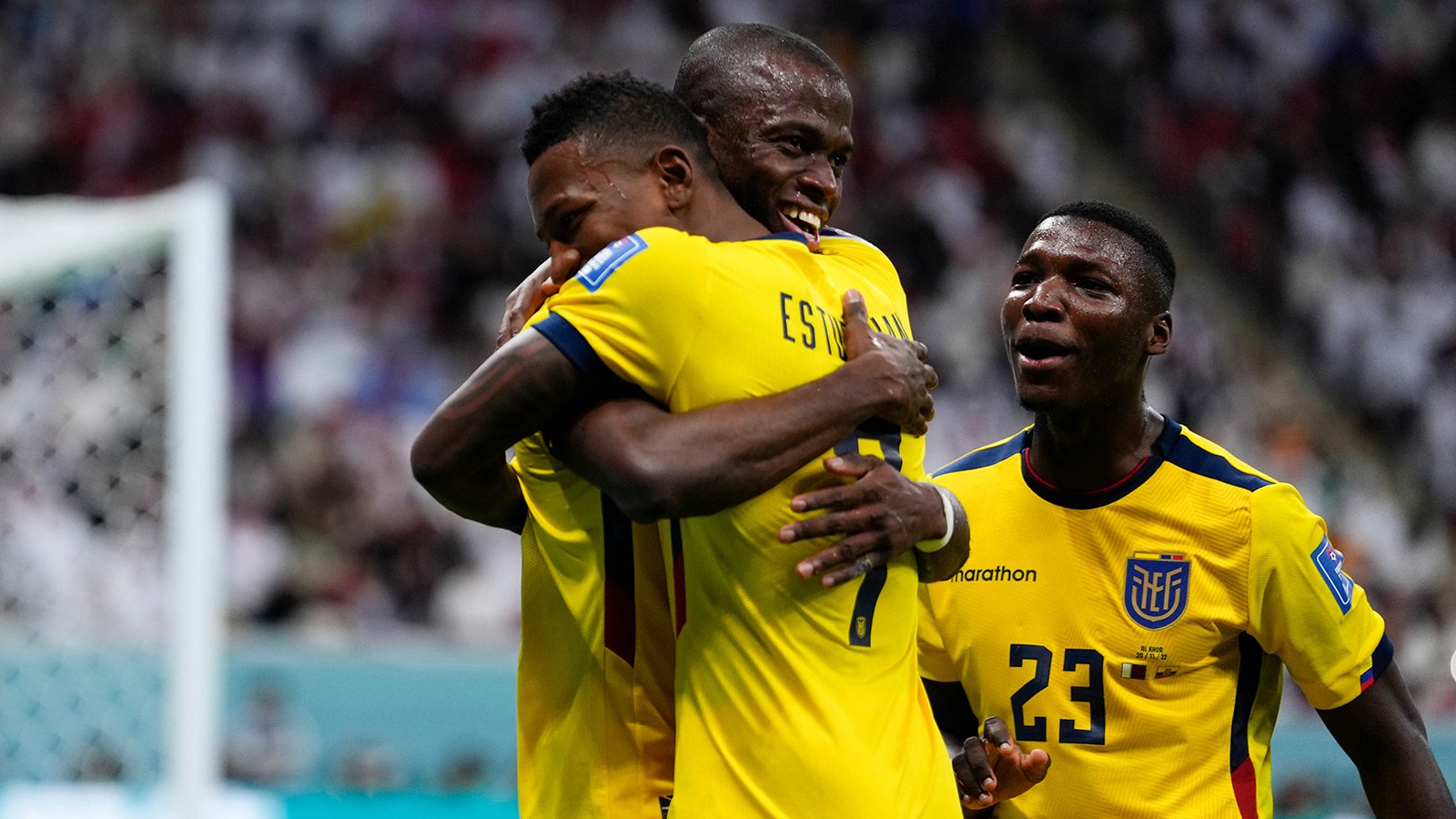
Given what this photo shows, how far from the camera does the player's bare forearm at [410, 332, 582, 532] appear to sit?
111 inches

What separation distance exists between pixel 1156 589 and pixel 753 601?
53.9 inches

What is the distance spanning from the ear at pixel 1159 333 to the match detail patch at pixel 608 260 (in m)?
1.57

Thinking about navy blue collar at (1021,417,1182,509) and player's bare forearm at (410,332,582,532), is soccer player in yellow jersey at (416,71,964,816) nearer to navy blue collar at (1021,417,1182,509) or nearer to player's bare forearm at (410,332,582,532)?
player's bare forearm at (410,332,582,532)

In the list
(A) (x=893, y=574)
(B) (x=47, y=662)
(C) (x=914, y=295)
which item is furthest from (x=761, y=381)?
(C) (x=914, y=295)

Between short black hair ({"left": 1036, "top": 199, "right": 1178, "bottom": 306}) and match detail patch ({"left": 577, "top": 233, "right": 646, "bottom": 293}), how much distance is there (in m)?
1.44

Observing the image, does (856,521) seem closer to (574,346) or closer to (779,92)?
(574,346)

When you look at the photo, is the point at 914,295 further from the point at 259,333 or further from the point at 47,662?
the point at 47,662

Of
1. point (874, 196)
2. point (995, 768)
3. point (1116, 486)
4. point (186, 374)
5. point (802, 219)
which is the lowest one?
point (995, 768)

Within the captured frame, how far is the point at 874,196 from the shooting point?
14.9 meters

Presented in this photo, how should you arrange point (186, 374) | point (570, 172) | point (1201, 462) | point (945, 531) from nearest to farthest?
point (570, 172) < point (945, 531) < point (1201, 462) < point (186, 374)

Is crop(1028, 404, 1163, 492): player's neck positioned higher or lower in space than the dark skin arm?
higher

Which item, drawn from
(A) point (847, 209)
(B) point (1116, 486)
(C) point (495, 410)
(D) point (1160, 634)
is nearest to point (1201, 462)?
(B) point (1116, 486)

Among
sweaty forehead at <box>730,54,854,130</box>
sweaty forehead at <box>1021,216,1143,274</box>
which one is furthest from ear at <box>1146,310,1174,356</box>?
sweaty forehead at <box>730,54,854,130</box>

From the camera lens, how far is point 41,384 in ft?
27.9
